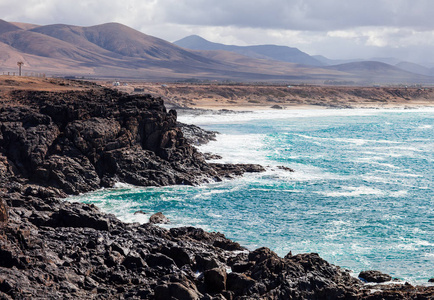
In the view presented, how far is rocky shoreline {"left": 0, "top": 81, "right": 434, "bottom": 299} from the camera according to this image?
63.5 feet

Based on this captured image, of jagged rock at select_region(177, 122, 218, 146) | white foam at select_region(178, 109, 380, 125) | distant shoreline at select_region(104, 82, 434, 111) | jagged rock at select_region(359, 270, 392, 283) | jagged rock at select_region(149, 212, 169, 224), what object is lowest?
jagged rock at select_region(149, 212, 169, 224)

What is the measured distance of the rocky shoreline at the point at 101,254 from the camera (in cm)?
1936

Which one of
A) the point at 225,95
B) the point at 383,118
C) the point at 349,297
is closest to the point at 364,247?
the point at 349,297

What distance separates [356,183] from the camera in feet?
151

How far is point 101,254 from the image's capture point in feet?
72.4

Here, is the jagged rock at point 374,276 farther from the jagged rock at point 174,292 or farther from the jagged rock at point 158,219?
the jagged rock at point 158,219

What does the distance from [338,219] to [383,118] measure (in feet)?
259

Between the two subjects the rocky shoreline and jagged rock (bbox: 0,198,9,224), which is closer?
the rocky shoreline

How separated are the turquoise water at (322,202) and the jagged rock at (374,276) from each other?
1604 mm

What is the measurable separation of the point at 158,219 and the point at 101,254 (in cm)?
1131

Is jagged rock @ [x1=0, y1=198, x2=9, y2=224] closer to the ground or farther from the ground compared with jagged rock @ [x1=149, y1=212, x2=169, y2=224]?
farther from the ground

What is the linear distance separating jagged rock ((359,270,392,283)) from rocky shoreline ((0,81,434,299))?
0.11 metres

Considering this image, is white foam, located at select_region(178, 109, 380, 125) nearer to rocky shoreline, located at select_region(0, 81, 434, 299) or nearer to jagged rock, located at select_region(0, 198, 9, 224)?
rocky shoreline, located at select_region(0, 81, 434, 299)

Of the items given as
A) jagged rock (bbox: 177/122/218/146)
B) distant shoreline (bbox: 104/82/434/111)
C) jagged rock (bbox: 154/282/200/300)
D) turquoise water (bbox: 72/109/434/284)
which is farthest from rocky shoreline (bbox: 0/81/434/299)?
distant shoreline (bbox: 104/82/434/111)
